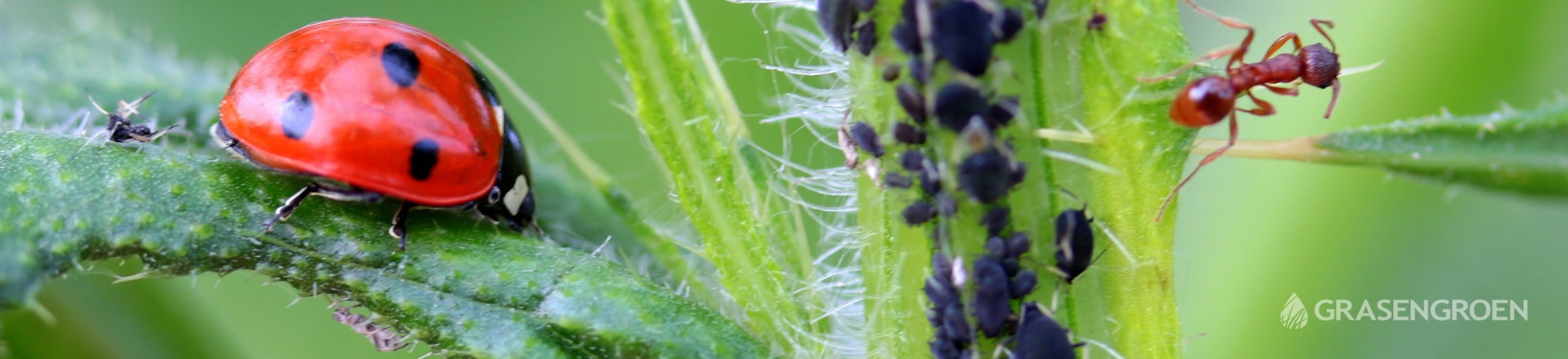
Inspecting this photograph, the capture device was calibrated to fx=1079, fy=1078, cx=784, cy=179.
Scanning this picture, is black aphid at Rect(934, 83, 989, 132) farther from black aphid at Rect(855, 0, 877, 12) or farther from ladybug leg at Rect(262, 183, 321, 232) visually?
ladybug leg at Rect(262, 183, 321, 232)

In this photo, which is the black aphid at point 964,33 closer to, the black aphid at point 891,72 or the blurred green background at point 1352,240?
the black aphid at point 891,72

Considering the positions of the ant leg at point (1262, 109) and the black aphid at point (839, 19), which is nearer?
the black aphid at point (839, 19)

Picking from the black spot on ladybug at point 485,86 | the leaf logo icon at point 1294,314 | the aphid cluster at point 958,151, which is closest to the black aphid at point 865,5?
the aphid cluster at point 958,151

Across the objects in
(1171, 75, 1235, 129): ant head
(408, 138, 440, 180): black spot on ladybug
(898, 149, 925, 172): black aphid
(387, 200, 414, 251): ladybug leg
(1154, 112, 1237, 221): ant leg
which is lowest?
(387, 200, 414, 251): ladybug leg

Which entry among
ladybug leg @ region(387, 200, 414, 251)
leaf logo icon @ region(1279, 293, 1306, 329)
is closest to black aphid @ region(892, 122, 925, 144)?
ladybug leg @ region(387, 200, 414, 251)

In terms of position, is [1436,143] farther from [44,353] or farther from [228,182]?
[44,353]

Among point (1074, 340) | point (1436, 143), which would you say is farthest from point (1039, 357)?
point (1436, 143)
